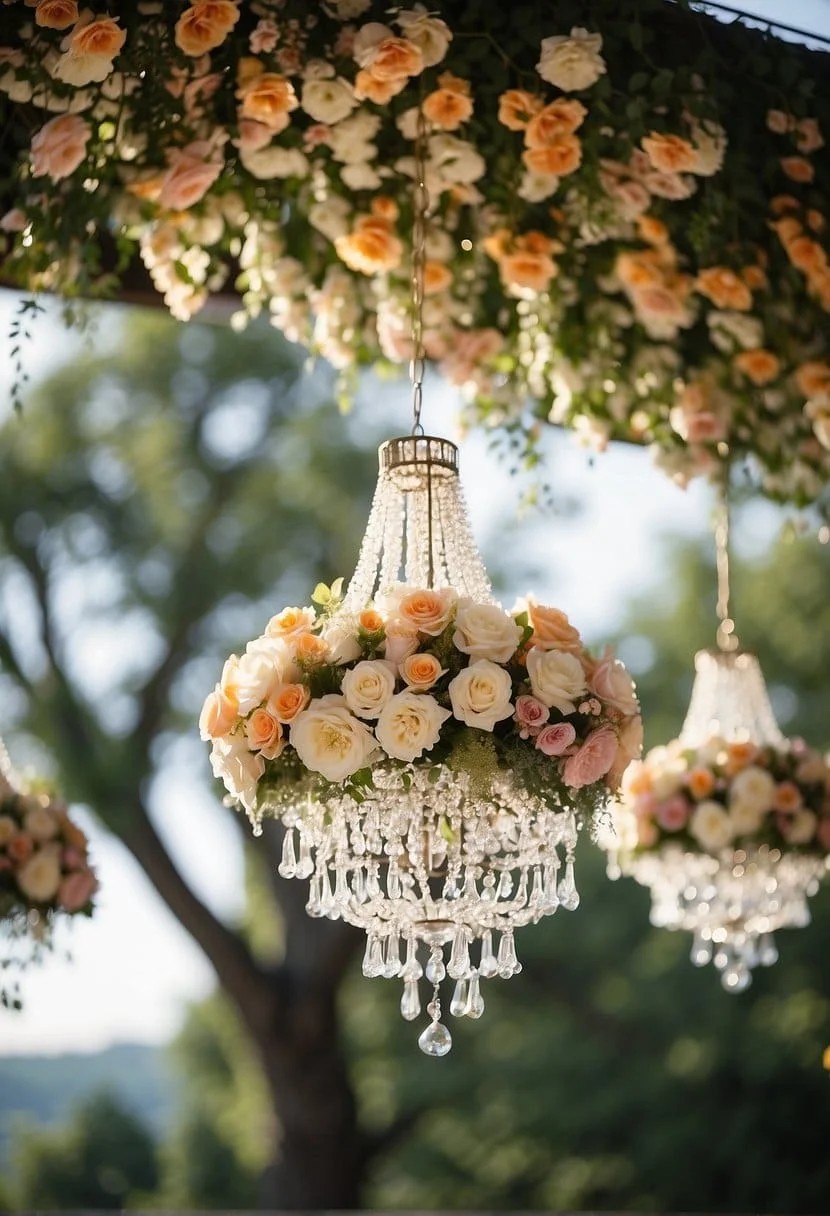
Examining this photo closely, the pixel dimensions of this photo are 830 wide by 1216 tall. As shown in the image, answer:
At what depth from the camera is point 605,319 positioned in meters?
2.81

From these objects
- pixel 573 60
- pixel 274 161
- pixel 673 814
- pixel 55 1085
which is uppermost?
pixel 573 60

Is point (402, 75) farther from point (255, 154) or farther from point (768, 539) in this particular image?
point (768, 539)

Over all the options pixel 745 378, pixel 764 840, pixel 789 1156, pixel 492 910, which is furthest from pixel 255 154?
pixel 789 1156

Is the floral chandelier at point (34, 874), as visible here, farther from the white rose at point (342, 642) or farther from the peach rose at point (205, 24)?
the peach rose at point (205, 24)

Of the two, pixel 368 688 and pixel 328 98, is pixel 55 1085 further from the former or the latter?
pixel 368 688

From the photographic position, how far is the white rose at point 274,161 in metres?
2.40

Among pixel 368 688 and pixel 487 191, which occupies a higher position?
pixel 487 191

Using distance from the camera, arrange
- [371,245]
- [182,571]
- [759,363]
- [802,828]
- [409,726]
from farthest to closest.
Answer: [182,571]
[802,828]
[759,363]
[371,245]
[409,726]

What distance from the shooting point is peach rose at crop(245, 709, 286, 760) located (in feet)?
5.55

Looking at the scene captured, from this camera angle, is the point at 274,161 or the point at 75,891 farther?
the point at 75,891

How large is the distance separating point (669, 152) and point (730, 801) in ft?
4.89

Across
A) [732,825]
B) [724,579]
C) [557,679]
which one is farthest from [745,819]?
[557,679]

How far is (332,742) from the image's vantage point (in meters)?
1.64

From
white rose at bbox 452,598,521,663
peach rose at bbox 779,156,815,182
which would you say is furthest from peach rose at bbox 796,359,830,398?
white rose at bbox 452,598,521,663
